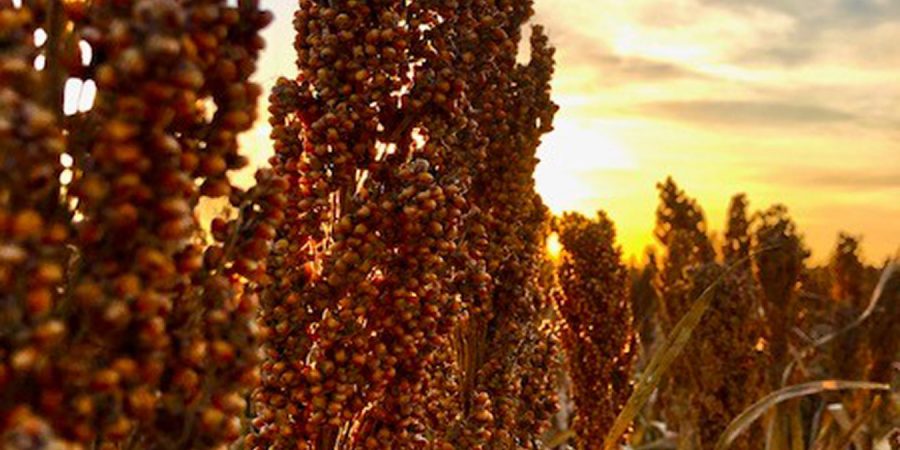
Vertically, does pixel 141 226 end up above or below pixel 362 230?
below

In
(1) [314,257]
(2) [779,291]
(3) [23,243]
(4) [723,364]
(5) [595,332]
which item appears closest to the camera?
(3) [23,243]

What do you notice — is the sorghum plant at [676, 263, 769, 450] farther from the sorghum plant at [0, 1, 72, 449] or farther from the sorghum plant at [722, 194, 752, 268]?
the sorghum plant at [0, 1, 72, 449]

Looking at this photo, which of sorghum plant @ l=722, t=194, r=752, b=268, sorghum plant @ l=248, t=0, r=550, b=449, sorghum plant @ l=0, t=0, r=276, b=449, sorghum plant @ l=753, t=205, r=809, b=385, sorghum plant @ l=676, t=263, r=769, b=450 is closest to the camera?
sorghum plant @ l=0, t=0, r=276, b=449

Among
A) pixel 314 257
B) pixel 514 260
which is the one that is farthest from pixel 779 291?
pixel 314 257

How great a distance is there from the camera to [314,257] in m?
3.52

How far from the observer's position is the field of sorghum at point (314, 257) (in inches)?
63.9

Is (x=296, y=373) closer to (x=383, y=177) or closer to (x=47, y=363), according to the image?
(x=383, y=177)

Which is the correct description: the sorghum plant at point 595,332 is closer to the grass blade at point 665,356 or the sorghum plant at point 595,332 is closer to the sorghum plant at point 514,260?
the sorghum plant at point 514,260

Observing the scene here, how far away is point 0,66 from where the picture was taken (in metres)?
1.58

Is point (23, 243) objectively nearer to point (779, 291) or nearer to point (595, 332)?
point (595, 332)

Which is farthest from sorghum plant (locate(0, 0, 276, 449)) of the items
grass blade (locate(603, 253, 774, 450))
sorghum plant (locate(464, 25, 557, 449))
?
grass blade (locate(603, 253, 774, 450))

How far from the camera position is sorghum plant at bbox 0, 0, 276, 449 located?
1612 millimetres

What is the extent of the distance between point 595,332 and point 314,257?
3566 millimetres

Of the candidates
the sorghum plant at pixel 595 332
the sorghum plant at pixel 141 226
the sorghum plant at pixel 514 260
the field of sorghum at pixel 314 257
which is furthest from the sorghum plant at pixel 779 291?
the sorghum plant at pixel 141 226
